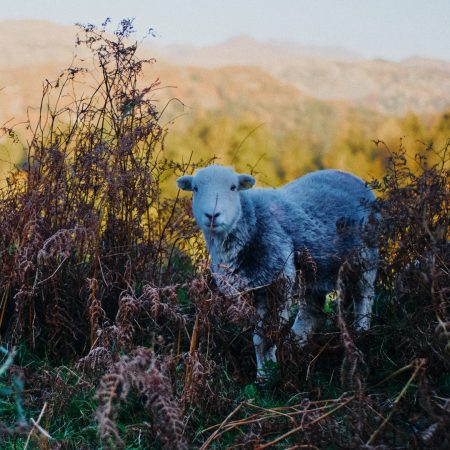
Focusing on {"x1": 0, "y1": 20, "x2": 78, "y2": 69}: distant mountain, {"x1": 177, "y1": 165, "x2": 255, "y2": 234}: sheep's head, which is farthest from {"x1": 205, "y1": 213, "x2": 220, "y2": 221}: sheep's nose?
{"x1": 0, "y1": 20, "x2": 78, "y2": 69}: distant mountain

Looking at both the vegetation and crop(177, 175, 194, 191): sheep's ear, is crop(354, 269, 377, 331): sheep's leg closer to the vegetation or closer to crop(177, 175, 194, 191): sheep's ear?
the vegetation

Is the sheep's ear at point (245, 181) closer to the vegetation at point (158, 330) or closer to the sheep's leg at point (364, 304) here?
the vegetation at point (158, 330)

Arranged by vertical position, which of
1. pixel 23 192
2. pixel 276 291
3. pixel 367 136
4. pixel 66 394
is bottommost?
pixel 367 136

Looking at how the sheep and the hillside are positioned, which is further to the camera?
the hillside

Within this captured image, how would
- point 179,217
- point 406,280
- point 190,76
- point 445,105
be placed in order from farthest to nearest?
point 445,105
point 190,76
point 179,217
point 406,280

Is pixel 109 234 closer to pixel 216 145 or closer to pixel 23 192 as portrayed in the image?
pixel 23 192

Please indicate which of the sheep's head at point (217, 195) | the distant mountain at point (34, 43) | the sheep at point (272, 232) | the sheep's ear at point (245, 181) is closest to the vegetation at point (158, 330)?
the sheep at point (272, 232)

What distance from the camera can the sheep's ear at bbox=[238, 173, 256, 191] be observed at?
548 cm

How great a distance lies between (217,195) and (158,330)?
39.5 inches

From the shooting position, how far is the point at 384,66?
31.4 meters

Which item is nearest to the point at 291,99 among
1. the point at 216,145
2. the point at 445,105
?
the point at 445,105

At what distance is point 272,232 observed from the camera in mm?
5480

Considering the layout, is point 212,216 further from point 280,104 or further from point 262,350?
point 280,104

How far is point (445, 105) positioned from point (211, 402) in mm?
24870
